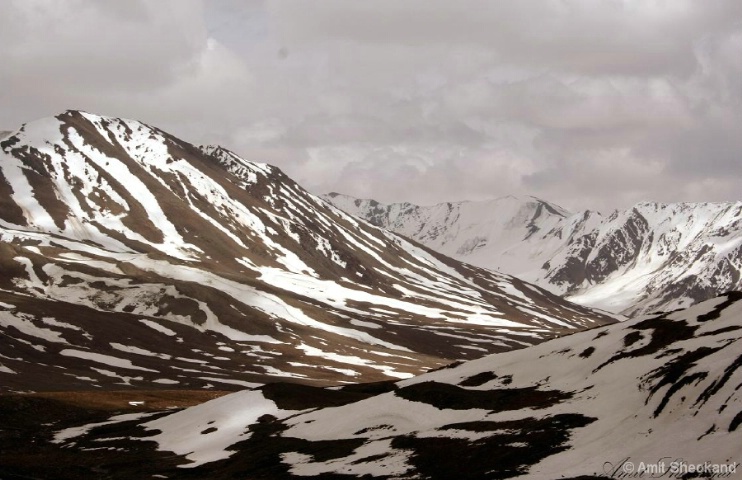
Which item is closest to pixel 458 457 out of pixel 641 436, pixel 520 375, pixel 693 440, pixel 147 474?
pixel 641 436

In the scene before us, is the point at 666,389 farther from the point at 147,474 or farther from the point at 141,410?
the point at 141,410

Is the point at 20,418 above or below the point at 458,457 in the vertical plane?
above

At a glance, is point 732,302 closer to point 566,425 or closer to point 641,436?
point 566,425

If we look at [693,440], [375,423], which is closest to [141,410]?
[375,423]

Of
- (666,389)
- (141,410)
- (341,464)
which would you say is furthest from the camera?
(141,410)

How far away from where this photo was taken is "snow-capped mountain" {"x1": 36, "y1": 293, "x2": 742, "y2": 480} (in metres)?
46.3

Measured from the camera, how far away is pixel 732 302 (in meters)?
85.1

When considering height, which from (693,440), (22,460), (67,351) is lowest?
(693,440)

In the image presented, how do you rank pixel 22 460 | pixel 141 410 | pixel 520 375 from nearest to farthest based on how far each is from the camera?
pixel 22 460 → pixel 520 375 → pixel 141 410

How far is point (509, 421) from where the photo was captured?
63.2 meters

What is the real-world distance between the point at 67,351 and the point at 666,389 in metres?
136

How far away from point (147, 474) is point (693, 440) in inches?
1480

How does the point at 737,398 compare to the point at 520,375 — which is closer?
the point at 737,398

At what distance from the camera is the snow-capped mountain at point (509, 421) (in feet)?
152
